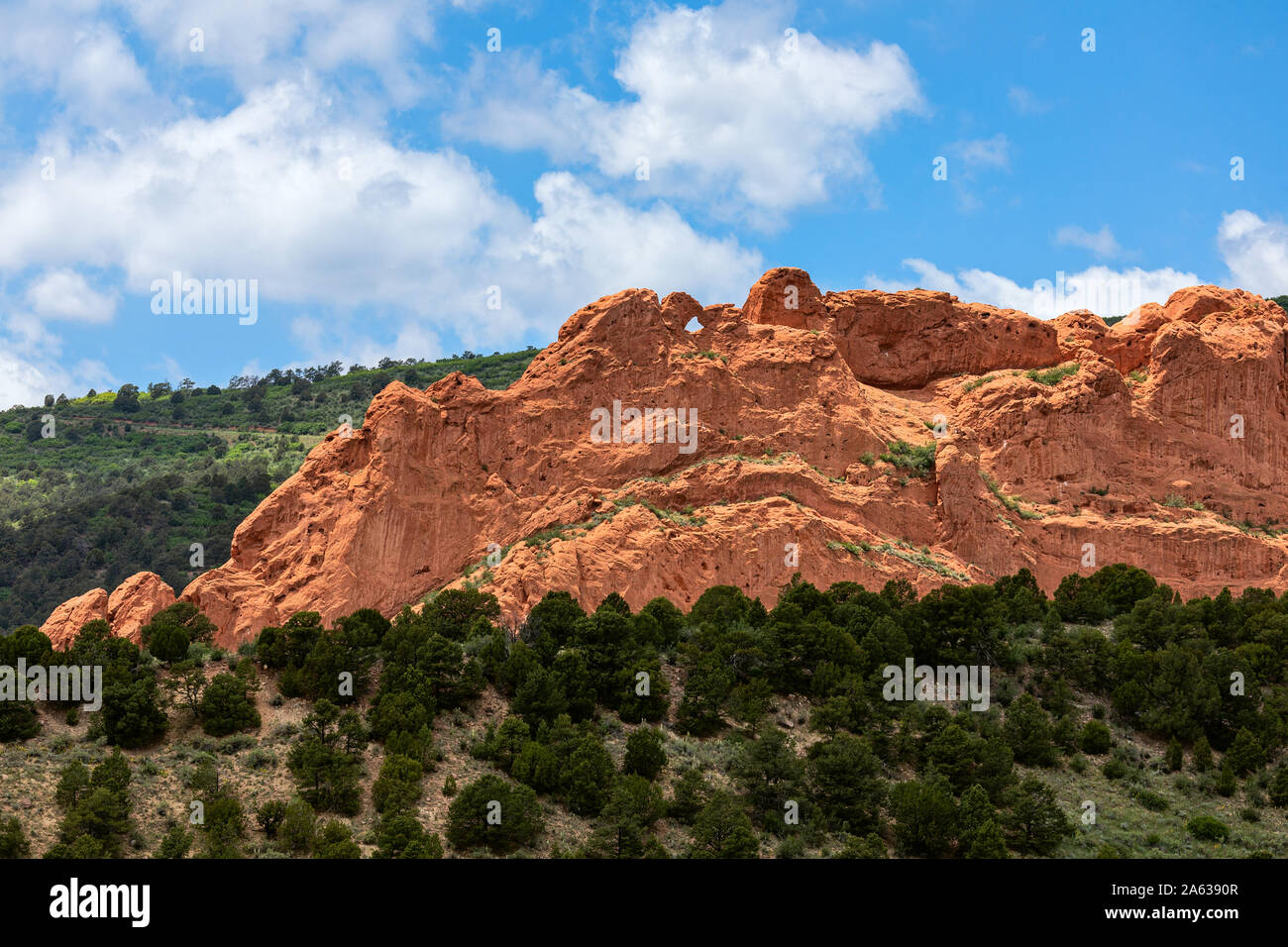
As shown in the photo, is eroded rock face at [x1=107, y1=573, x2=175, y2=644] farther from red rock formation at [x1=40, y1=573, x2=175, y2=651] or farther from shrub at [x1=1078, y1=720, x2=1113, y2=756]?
shrub at [x1=1078, y1=720, x2=1113, y2=756]

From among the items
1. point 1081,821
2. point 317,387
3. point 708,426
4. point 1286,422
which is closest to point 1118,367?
point 1286,422

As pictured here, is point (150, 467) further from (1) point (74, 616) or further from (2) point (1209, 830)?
(2) point (1209, 830)

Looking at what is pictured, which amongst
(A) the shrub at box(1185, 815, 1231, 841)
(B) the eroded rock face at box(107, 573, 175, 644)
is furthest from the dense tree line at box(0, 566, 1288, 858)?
(B) the eroded rock face at box(107, 573, 175, 644)

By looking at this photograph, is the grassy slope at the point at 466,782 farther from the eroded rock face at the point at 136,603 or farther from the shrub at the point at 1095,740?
the eroded rock face at the point at 136,603

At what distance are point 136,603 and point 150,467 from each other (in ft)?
238

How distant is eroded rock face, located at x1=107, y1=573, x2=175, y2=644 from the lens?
4347 centimetres

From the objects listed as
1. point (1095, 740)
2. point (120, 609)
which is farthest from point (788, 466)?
point (120, 609)

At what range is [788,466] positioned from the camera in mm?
48031

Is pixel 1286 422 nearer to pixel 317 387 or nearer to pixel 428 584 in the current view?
pixel 428 584

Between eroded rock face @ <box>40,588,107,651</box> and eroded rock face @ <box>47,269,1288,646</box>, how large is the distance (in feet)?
0.54

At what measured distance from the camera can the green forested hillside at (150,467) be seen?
84.6 meters

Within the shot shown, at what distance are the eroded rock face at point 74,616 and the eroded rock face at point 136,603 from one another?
37cm

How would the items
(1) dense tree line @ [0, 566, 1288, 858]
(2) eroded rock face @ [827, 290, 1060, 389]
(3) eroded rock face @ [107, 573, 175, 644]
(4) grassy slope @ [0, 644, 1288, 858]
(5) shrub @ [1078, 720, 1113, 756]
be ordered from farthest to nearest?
(2) eroded rock face @ [827, 290, 1060, 389] → (3) eroded rock face @ [107, 573, 175, 644] → (5) shrub @ [1078, 720, 1113, 756] → (1) dense tree line @ [0, 566, 1288, 858] → (4) grassy slope @ [0, 644, 1288, 858]

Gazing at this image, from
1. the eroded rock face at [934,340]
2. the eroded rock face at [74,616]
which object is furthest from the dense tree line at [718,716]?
the eroded rock face at [934,340]
